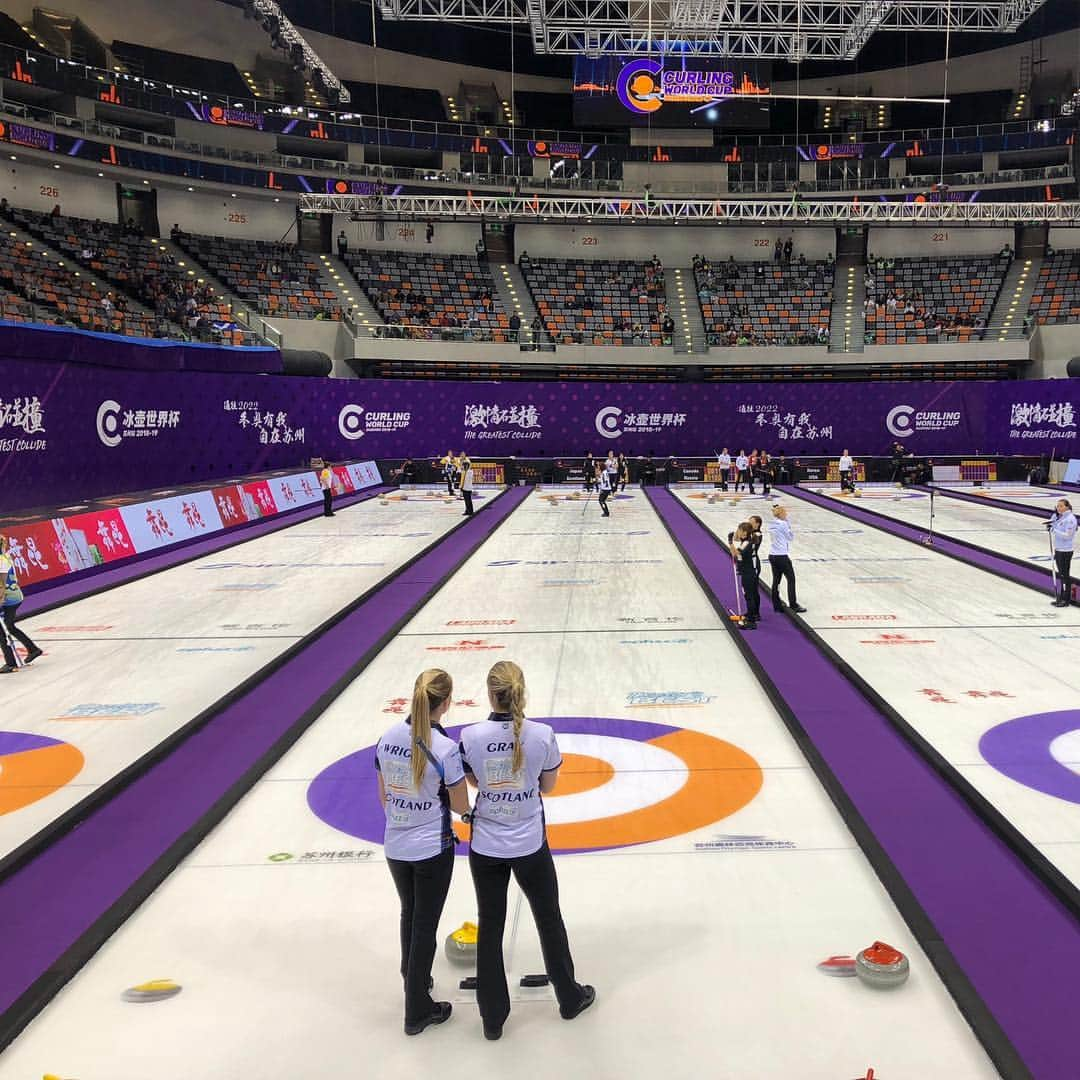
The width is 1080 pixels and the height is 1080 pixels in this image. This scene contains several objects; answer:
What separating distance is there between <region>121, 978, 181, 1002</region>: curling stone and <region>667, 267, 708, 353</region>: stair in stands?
40263 millimetres

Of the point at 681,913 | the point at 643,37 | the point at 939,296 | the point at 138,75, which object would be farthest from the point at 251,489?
the point at 939,296

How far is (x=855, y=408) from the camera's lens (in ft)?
126

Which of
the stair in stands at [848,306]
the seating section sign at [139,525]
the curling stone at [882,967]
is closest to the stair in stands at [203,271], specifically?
the seating section sign at [139,525]

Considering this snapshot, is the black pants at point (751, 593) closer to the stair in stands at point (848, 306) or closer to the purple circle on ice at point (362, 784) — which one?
the purple circle on ice at point (362, 784)

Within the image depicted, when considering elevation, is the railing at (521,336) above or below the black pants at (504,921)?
above

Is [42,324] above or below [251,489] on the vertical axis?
above

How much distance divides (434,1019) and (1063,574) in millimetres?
11959

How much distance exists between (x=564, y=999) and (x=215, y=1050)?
4.84 ft

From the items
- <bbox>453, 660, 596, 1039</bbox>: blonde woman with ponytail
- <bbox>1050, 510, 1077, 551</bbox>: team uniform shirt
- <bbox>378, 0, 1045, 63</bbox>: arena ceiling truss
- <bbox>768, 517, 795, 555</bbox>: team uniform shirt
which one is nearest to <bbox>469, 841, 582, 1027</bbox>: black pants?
<bbox>453, 660, 596, 1039</bbox>: blonde woman with ponytail

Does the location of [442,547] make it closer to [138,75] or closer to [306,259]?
[306,259]

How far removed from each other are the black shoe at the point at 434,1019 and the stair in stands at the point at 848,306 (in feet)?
137

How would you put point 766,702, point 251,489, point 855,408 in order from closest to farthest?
point 766,702 < point 251,489 < point 855,408

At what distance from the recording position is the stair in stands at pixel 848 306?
4316 centimetres

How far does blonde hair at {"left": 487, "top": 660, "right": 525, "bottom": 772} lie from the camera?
4.16m
